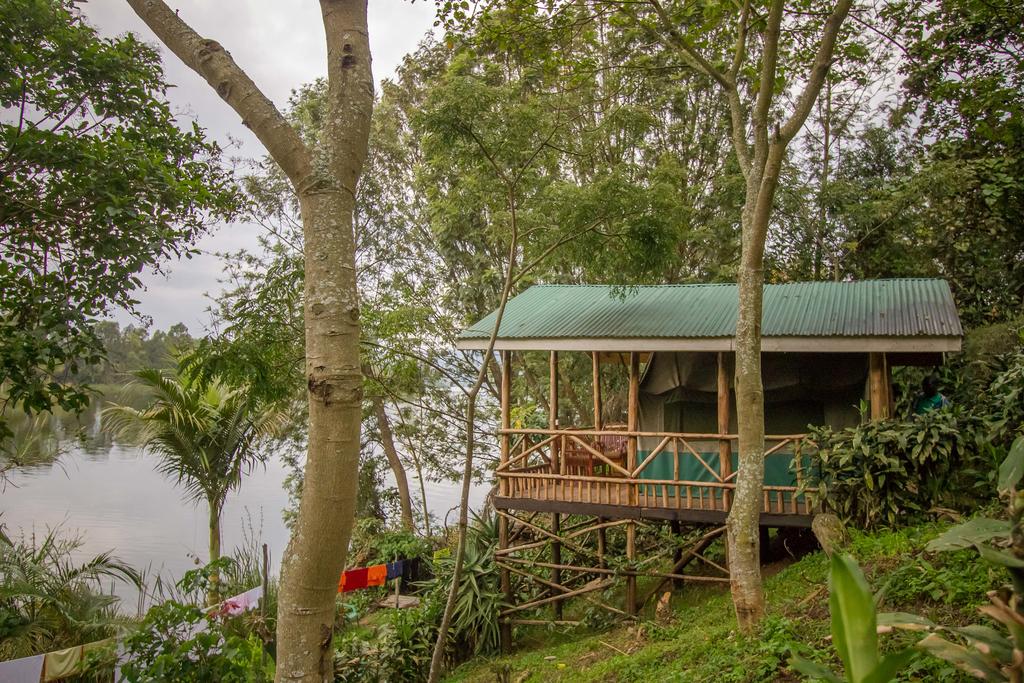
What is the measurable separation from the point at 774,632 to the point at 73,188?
6.33 m

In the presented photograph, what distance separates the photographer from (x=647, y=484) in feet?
28.3

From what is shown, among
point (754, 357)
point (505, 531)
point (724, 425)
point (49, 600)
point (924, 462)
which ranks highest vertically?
point (754, 357)

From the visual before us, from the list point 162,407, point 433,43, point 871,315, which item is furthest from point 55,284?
point 433,43

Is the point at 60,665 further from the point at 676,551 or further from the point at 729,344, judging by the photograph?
the point at 729,344

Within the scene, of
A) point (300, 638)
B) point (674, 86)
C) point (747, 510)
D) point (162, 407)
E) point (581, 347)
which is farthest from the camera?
point (674, 86)

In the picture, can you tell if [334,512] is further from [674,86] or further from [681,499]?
[674,86]

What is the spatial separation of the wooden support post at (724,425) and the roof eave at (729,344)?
14.3 inches

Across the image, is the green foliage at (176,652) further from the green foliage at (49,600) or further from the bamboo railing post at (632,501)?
the bamboo railing post at (632,501)

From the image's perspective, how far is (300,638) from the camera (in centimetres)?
242

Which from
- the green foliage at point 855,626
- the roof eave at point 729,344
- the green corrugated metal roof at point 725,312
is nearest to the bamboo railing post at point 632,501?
the roof eave at point 729,344

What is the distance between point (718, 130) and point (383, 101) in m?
8.39

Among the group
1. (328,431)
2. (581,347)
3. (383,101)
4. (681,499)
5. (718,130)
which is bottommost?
(681,499)

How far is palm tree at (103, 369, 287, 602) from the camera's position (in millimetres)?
11805

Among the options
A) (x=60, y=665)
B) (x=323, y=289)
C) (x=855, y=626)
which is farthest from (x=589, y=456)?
(x=855, y=626)
